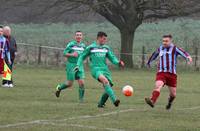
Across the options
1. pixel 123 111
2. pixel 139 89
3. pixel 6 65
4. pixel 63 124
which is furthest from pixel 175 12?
pixel 63 124

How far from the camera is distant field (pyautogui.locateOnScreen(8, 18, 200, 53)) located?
1754 inches

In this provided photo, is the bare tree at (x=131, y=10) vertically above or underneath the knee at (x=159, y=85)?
above

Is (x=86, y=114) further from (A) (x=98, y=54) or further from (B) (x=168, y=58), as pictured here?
(B) (x=168, y=58)

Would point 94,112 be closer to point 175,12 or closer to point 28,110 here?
point 28,110

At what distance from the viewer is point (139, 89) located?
901 inches

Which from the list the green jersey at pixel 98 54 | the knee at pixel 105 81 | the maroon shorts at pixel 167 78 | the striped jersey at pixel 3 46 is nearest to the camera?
the knee at pixel 105 81

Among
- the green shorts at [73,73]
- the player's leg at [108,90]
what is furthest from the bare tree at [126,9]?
the player's leg at [108,90]

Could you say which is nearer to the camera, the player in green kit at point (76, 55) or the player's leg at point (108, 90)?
the player's leg at point (108, 90)

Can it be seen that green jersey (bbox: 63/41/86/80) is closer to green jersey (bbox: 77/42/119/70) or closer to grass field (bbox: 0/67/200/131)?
grass field (bbox: 0/67/200/131)

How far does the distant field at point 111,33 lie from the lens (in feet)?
146

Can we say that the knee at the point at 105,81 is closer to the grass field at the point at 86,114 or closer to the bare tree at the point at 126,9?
the grass field at the point at 86,114

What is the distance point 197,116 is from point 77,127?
10.7ft

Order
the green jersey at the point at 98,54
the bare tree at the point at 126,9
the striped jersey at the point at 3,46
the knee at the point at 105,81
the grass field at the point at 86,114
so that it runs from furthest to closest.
A: 1. the bare tree at the point at 126,9
2. the striped jersey at the point at 3,46
3. the green jersey at the point at 98,54
4. the knee at the point at 105,81
5. the grass field at the point at 86,114

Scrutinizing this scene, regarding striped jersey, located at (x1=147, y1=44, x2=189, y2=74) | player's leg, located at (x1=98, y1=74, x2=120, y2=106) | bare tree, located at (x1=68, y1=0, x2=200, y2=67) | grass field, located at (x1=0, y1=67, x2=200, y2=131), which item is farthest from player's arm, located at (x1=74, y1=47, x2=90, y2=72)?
bare tree, located at (x1=68, y1=0, x2=200, y2=67)
